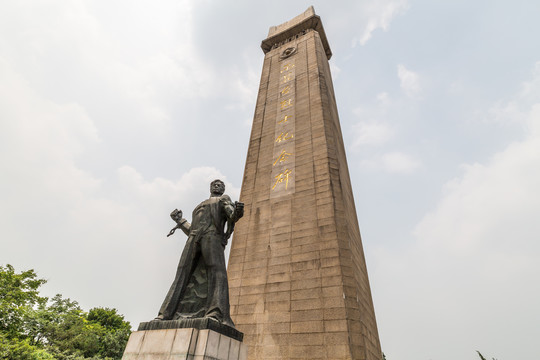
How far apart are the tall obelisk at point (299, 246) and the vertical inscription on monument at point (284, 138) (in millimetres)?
54

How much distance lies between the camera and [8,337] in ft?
54.6

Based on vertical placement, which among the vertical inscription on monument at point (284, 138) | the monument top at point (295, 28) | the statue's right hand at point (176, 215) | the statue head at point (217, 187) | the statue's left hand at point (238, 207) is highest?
the monument top at point (295, 28)

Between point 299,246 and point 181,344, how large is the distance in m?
7.20

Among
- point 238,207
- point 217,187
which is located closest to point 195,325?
point 238,207

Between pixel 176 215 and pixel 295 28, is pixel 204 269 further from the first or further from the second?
pixel 295 28

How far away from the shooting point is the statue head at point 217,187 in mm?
5643

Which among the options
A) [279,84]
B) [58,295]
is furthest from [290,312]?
[58,295]

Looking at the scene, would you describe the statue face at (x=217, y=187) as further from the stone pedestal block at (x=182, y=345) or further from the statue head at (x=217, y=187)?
the stone pedestal block at (x=182, y=345)

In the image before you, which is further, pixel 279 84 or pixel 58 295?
pixel 58 295

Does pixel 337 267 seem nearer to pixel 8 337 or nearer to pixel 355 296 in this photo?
pixel 355 296

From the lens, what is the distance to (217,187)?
5.68 m

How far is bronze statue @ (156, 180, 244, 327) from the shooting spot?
14.4 feet

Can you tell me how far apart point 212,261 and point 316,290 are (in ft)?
18.6

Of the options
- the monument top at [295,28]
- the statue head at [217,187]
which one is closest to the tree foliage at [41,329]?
the statue head at [217,187]
